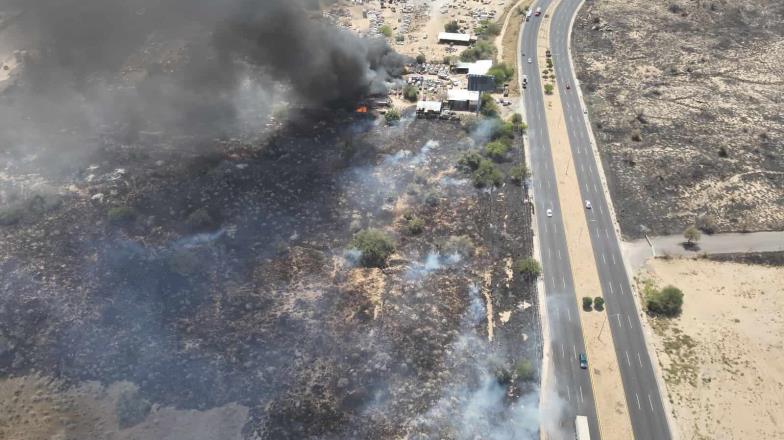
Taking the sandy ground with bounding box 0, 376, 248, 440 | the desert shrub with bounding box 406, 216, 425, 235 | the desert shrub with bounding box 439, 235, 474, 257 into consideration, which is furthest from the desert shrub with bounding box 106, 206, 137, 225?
the desert shrub with bounding box 439, 235, 474, 257

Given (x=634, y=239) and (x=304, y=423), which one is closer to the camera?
(x=304, y=423)

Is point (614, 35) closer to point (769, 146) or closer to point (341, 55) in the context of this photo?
point (769, 146)

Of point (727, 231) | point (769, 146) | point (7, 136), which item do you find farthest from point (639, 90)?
point (7, 136)

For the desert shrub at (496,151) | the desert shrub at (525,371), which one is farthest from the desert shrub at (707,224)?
the desert shrub at (525,371)

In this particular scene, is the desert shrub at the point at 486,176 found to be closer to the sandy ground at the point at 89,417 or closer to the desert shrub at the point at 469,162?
the desert shrub at the point at 469,162

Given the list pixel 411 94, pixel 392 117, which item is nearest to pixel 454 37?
pixel 411 94
